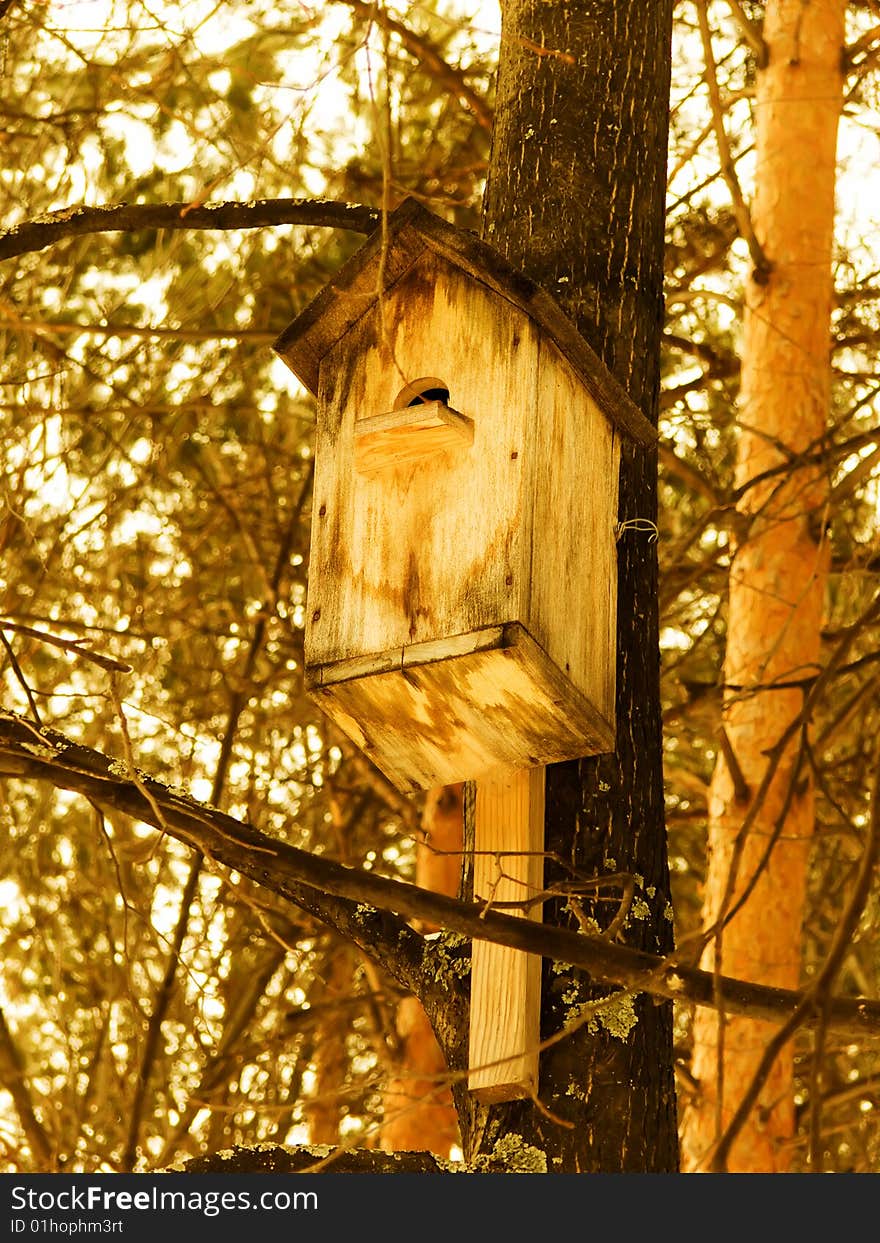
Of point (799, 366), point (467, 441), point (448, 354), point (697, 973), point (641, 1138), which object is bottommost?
point (641, 1138)

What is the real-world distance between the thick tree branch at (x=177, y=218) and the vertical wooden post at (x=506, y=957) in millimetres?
973

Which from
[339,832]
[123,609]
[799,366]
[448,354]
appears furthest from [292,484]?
[448,354]

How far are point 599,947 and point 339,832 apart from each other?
3422 mm

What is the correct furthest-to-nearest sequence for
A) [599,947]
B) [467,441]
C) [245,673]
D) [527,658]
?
1. [245,673]
2. [467,441]
3. [527,658]
4. [599,947]

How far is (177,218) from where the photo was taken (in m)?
2.90

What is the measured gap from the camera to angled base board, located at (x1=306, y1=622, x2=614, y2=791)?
8.13ft

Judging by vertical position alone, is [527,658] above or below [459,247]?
below

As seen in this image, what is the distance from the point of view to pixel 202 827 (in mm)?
2516

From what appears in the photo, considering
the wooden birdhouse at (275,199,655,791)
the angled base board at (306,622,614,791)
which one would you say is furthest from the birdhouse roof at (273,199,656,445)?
the angled base board at (306,622,614,791)

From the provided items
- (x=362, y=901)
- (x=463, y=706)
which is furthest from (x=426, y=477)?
(x=362, y=901)

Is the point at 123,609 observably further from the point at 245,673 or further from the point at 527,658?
the point at 527,658

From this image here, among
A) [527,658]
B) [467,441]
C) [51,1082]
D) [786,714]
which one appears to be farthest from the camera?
[51,1082]

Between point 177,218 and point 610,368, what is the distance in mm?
745

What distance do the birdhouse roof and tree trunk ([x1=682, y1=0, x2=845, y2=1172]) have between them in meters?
A: 1.38
